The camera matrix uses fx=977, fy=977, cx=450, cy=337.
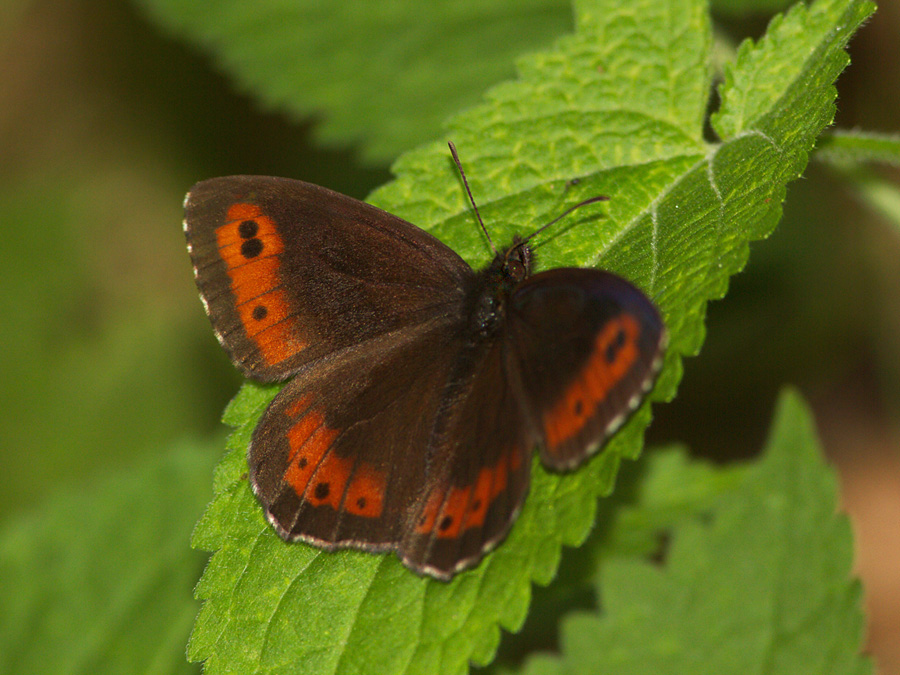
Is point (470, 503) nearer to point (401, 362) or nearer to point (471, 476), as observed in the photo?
point (471, 476)

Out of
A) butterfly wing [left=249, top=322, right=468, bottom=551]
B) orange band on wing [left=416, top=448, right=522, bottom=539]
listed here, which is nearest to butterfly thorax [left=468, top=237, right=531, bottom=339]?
butterfly wing [left=249, top=322, right=468, bottom=551]

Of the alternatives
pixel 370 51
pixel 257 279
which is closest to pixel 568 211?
pixel 257 279

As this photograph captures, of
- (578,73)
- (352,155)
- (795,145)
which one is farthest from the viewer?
(352,155)

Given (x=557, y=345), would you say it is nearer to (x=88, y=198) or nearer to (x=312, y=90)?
(x=312, y=90)

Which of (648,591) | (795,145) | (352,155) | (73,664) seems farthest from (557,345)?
(352,155)

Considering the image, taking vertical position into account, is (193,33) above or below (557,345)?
above

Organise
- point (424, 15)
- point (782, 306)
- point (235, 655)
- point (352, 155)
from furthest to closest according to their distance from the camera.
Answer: point (352, 155) < point (782, 306) < point (424, 15) < point (235, 655)

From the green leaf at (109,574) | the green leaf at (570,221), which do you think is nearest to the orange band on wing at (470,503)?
the green leaf at (570,221)
